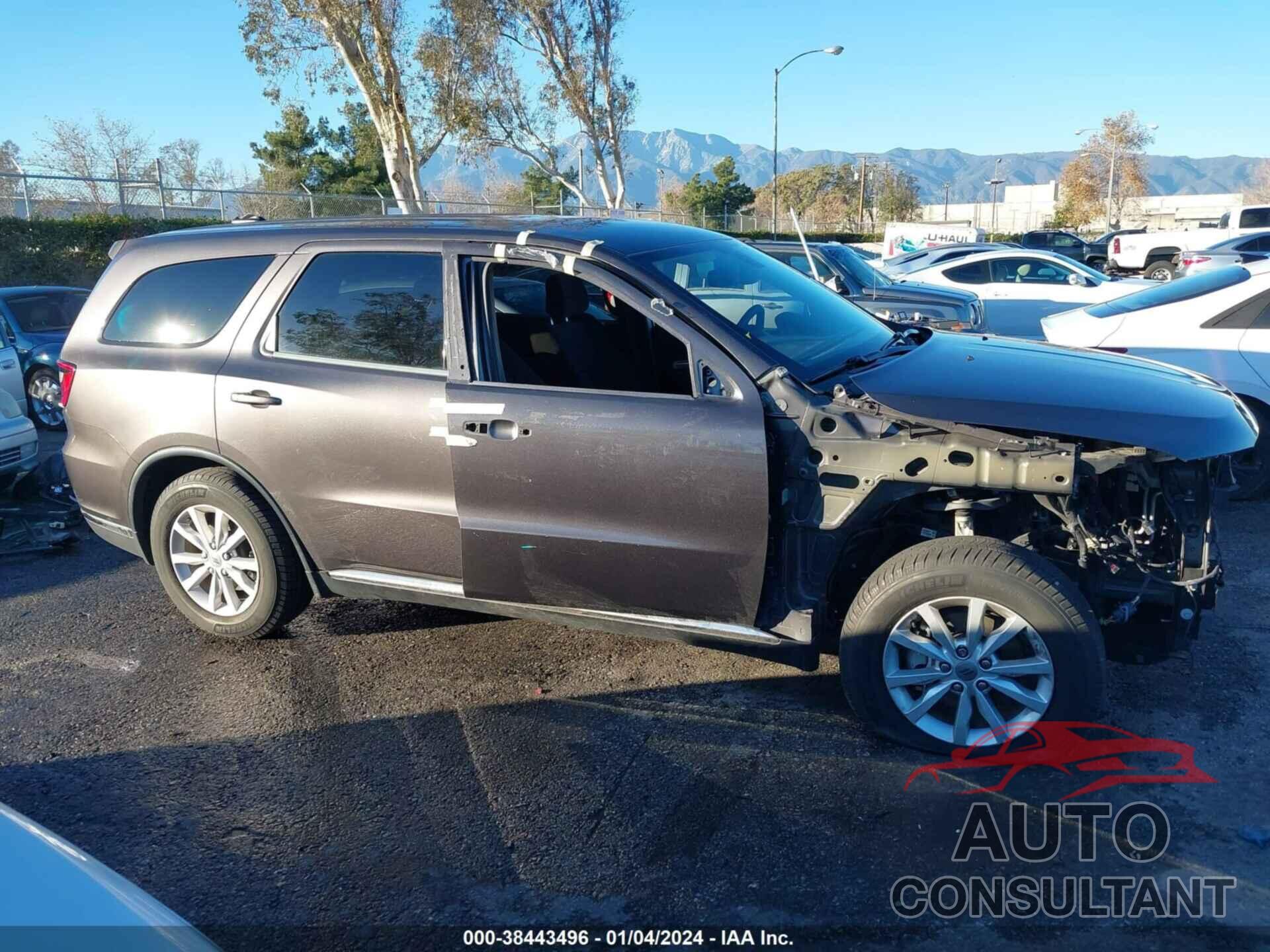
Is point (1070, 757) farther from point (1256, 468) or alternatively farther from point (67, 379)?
point (67, 379)

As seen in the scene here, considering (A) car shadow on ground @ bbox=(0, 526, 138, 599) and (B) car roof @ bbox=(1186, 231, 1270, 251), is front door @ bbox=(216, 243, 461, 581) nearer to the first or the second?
(A) car shadow on ground @ bbox=(0, 526, 138, 599)

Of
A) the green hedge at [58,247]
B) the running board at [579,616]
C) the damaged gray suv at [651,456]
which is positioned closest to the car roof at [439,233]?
the damaged gray suv at [651,456]

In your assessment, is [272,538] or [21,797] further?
[272,538]

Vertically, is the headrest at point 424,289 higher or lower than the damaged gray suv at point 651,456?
higher

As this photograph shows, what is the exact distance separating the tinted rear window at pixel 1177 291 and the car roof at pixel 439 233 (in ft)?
13.6

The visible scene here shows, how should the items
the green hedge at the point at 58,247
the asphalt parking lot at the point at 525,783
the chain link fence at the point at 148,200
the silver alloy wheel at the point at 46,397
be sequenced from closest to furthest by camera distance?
the asphalt parking lot at the point at 525,783 < the silver alloy wheel at the point at 46,397 < the green hedge at the point at 58,247 < the chain link fence at the point at 148,200

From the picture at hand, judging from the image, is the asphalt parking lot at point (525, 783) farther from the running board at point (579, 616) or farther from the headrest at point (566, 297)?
the headrest at point (566, 297)

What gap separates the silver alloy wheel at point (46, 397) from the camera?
10930 mm

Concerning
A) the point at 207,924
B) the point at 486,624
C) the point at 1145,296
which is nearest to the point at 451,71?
the point at 1145,296

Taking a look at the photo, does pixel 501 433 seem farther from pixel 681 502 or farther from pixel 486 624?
pixel 486 624

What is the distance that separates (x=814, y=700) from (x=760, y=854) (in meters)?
1.10

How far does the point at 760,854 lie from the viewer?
313 cm

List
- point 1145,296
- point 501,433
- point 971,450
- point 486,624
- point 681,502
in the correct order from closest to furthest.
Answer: point 971,450
point 681,502
point 501,433
point 486,624
point 1145,296

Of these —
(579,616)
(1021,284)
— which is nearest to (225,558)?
(579,616)
